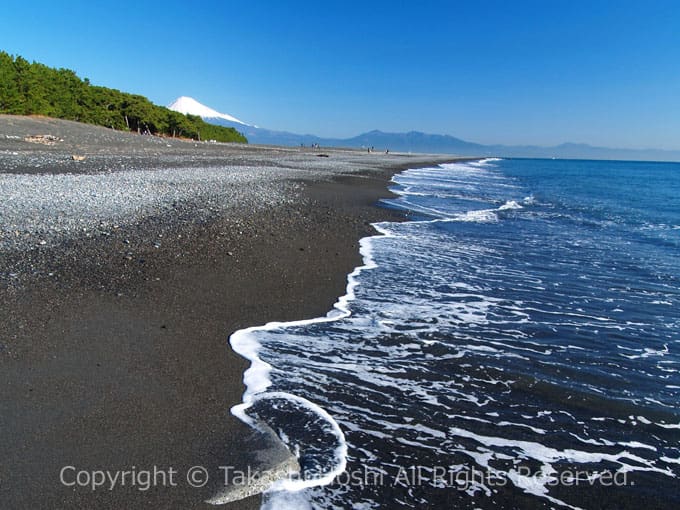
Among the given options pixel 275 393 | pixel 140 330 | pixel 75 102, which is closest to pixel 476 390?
pixel 275 393

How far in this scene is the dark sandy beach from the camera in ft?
9.93

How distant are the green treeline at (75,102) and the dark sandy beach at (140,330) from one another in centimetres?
3447

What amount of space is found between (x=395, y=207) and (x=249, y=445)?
1462 centimetres

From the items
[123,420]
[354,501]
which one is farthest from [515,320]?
[123,420]

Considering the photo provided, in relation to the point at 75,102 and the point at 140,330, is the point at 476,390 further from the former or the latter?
the point at 75,102

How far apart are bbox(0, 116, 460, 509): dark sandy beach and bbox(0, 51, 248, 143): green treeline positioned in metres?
34.5

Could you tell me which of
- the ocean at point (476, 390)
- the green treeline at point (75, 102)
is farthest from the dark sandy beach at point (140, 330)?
the green treeline at point (75, 102)

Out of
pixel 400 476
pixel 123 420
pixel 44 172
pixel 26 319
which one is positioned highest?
pixel 44 172

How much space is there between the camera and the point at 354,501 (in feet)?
9.78

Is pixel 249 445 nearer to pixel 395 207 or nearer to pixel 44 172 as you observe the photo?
pixel 395 207

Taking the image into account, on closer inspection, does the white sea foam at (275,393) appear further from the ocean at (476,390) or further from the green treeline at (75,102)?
the green treeline at (75,102)

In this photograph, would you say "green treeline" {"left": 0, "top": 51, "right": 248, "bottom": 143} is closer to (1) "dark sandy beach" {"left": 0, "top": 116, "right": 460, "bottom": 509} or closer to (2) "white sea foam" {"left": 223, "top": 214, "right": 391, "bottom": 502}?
(1) "dark sandy beach" {"left": 0, "top": 116, "right": 460, "bottom": 509}

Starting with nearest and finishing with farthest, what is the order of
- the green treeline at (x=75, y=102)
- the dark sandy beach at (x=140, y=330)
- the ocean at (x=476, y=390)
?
the dark sandy beach at (x=140, y=330) < the ocean at (x=476, y=390) < the green treeline at (x=75, y=102)

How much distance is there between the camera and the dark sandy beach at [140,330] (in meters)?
3.03
